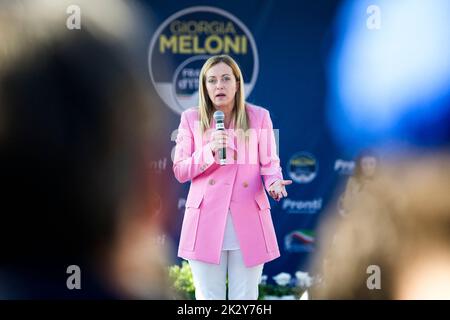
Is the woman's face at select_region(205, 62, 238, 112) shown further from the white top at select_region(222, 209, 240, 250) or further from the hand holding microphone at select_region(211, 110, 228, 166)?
the white top at select_region(222, 209, 240, 250)

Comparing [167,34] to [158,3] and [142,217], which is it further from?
[142,217]

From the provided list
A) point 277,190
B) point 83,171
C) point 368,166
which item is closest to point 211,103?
point 277,190

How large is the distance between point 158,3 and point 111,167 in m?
1.23

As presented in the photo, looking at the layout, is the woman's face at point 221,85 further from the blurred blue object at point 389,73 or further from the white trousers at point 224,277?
the blurred blue object at point 389,73

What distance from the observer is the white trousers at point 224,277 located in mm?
3986

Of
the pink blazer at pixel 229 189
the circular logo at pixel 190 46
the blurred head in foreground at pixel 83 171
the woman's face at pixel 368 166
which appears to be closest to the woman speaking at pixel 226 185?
→ the pink blazer at pixel 229 189

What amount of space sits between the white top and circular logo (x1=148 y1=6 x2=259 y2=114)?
139 cm

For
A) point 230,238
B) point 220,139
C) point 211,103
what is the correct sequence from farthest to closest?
point 211,103
point 230,238
point 220,139

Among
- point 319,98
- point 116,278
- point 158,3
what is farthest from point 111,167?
point 319,98

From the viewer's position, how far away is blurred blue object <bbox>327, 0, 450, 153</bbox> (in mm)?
5098

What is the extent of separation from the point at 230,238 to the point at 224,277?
228 millimetres

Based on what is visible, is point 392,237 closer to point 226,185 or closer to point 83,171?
point 226,185

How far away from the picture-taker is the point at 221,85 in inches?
163

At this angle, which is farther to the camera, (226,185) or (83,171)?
(83,171)
